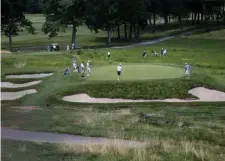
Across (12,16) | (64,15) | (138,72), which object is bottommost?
(138,72)

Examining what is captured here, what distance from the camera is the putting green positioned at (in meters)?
46.0

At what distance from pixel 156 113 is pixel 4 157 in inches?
665

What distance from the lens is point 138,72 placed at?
4838 cm

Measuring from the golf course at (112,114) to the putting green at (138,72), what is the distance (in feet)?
0.33

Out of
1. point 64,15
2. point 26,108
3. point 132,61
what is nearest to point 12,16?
point 64,15

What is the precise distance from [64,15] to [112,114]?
221 ft

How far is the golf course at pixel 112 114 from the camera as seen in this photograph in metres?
22.8

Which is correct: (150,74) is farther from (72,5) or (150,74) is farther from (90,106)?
(72,5)

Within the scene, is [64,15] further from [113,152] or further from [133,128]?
[113,152]

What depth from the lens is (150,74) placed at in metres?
47.1

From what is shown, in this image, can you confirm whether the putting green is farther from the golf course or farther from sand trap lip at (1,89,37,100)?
sand trap lip at (1,89,37,100)

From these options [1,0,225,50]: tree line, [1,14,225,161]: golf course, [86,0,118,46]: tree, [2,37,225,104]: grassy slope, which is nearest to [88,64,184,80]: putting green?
[1,14,225,161]: golf course

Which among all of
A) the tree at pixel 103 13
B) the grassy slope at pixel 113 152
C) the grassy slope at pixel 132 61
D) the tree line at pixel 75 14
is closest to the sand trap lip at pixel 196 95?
the grassy slope at pixel 132 61

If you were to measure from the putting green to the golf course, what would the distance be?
10 cm
